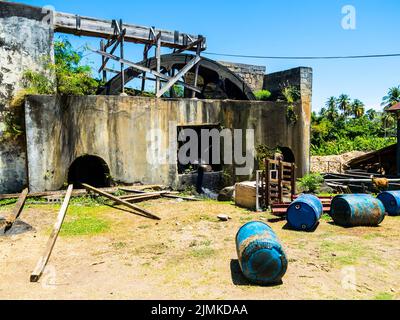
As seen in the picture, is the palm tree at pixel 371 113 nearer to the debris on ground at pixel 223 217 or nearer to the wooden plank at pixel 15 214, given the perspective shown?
the debris on ground at pixel 223 217

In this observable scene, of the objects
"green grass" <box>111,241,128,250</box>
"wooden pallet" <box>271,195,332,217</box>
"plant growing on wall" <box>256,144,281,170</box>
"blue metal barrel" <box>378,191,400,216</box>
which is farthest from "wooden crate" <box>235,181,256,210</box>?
"green grass" <box>111,241,128,250</box>

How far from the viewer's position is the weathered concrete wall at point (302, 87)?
47.8ft

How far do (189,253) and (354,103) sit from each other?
158ft

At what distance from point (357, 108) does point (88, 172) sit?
43.7 meters

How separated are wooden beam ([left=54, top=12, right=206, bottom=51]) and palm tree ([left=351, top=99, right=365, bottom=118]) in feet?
130

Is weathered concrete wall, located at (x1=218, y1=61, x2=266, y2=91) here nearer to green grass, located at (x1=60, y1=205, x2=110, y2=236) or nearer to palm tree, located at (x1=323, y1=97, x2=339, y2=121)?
green grass, located at (x1=60, y1=205, x2=110, y2=236)

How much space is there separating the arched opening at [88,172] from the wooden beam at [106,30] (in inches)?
167

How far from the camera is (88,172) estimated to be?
12898 millimetres

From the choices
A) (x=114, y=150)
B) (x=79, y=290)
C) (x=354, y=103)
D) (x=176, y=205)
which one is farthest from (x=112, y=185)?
(x=354, y=103)

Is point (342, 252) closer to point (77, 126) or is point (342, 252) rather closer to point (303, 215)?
point (303, 215)

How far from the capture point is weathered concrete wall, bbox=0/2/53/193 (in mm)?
10477

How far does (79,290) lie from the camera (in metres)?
4.74

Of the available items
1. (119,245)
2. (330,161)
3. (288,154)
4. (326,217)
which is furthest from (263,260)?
(330,161)
